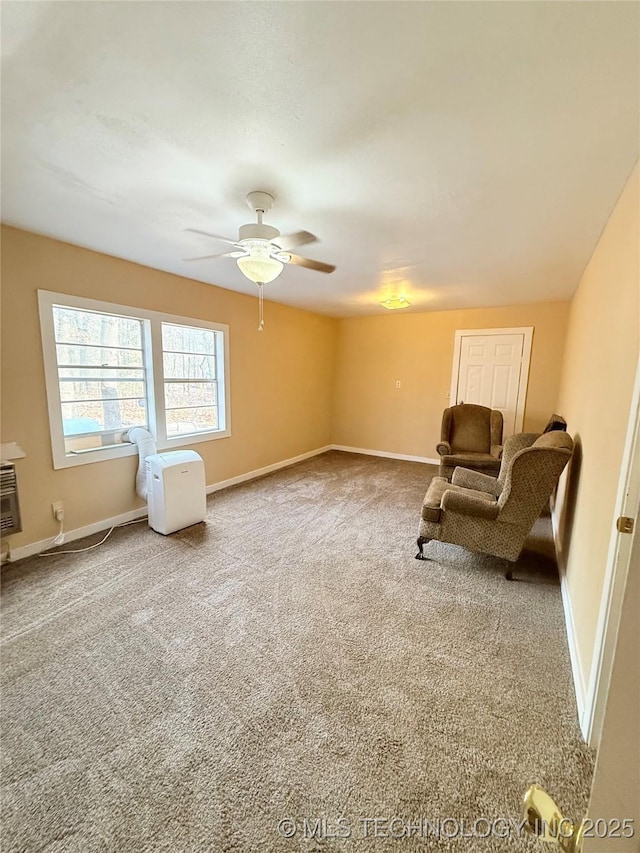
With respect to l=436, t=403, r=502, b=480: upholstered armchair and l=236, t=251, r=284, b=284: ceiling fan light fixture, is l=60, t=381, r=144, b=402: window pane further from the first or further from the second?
l=436, t=403, r=502, b=480: upholstered armchair

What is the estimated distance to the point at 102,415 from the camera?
3.20m

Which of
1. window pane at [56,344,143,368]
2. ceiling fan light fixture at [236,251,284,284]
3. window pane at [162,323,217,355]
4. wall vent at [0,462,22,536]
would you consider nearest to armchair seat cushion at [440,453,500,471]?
ceiling fan light fixture at [236,251,284,284]

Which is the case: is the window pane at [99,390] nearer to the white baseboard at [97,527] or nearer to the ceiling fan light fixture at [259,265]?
the white baseboard at [97,527]

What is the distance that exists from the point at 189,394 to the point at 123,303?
114 cm

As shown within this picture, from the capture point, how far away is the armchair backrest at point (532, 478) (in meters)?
2.21

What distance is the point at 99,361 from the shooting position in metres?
3.12

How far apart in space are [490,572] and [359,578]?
3.22 ft

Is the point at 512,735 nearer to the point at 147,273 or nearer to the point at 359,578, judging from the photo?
the point at 359,578

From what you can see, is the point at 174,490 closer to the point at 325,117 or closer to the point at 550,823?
the point at 325,117

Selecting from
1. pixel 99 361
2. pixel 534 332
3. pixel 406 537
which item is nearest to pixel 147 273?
pixel 99 361

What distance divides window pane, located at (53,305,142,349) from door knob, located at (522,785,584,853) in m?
3.56

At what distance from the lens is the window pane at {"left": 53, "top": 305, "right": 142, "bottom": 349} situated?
2848mm

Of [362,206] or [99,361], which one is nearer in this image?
[362,206]

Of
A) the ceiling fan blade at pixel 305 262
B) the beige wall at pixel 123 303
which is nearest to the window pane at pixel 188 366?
the beige wall at pixel 123 303
